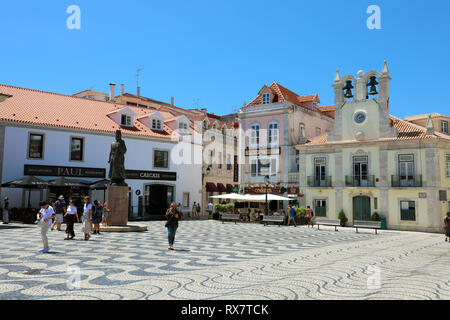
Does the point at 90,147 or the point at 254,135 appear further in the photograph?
the point at 254,135

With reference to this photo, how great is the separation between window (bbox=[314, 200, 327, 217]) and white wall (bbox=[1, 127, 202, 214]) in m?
11.5

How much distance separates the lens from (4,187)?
26969 mm

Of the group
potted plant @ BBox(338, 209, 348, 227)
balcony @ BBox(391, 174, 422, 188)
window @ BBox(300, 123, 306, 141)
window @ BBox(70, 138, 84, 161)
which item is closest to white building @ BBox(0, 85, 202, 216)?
window @ BBox(70, 138, 84, 161)

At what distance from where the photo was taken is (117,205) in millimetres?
20703

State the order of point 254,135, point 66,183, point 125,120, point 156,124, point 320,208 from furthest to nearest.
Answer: point 254,135 < point 156,124 < point 125,120 < point 320,208 < point 66,183

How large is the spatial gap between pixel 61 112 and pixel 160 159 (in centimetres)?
899

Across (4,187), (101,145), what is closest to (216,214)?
(101,145)

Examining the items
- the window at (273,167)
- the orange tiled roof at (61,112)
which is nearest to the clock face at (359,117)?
the window at (273,167)

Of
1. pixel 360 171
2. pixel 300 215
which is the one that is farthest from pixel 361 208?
pixel 300 215

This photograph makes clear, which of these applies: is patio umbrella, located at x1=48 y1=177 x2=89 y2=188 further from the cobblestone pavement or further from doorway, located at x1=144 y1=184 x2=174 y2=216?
the cobblestone pavement

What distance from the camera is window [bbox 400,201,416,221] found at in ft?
91.9

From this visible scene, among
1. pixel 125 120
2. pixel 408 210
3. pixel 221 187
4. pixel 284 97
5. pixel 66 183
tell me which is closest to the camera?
pixel 66 183

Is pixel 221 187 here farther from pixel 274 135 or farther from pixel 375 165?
pixel 375 165

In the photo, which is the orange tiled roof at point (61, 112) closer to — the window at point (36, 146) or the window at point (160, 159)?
the window at point (36, 146)
